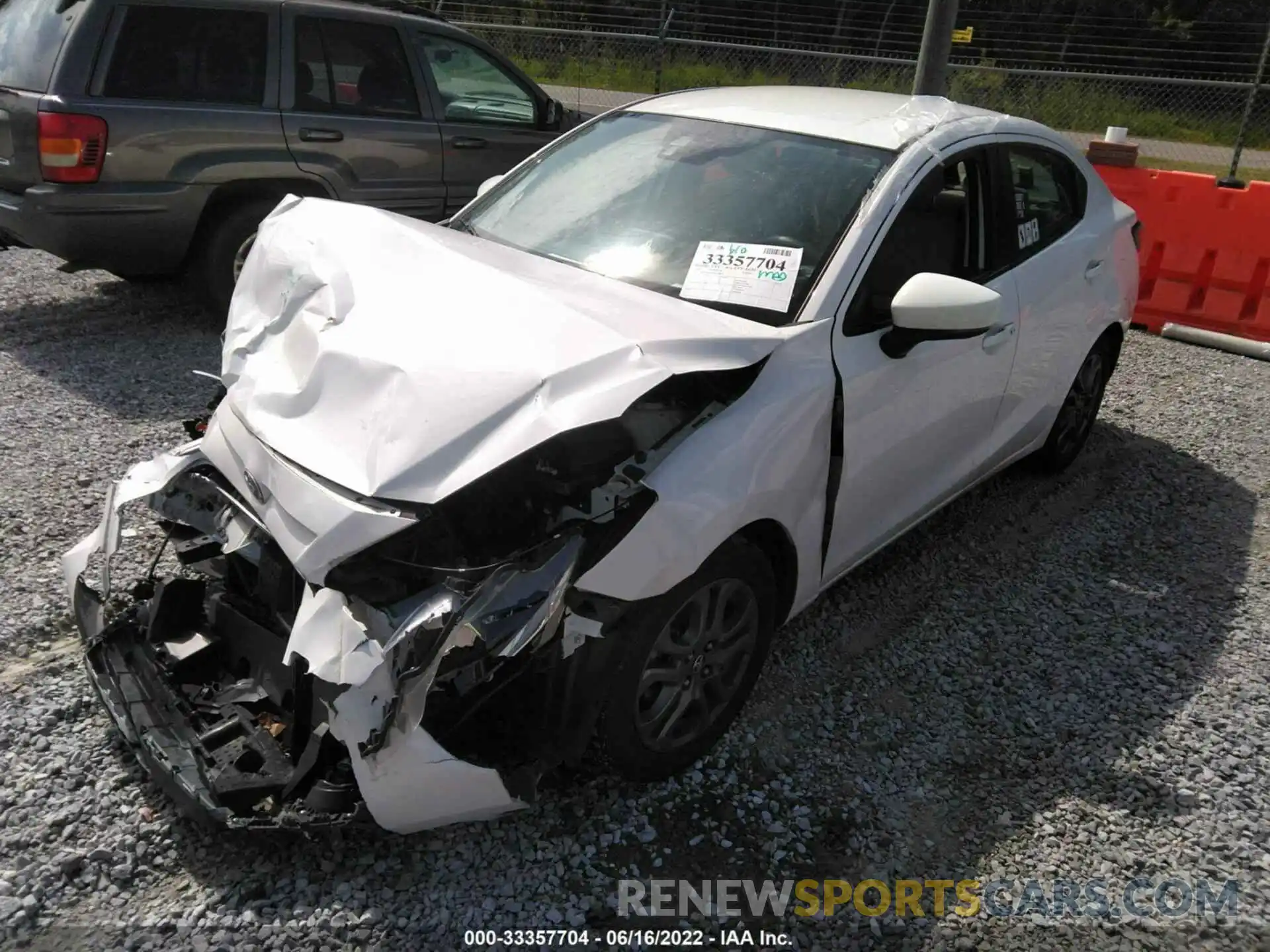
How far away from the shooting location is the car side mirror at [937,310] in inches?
122

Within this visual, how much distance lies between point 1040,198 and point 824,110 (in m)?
1.16

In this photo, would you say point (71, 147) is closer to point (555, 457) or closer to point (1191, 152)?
point (555, 457)

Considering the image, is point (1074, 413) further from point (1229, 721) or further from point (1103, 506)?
point (1229, 721)

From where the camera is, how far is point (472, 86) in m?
7.14

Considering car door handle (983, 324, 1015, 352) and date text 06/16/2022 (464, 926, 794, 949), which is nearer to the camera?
date text 06/16/2022 (464, 926, 794, 949)

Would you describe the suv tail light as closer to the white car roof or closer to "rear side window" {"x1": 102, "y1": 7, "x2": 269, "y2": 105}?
"rear side window" {"x1": 102, "y1": 7, "x2": 269, "y2": 105}

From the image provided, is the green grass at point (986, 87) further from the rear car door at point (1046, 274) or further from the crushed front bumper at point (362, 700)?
the crushed front bumper at point (362, 700)

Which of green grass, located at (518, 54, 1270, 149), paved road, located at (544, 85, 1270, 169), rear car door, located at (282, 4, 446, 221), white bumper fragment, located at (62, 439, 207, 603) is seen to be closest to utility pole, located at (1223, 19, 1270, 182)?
paved road, located at (544, 85, 1270, 169)

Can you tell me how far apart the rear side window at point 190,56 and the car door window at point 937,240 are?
4335 mm

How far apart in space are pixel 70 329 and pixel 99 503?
247cm

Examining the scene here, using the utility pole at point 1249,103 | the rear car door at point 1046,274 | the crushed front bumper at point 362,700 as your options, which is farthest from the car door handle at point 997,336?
the utility pole at point 1249,103

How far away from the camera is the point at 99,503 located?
13.7ft

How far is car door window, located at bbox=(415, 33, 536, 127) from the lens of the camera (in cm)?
695

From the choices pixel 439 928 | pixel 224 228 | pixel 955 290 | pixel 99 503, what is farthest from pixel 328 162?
pixel 439 928
